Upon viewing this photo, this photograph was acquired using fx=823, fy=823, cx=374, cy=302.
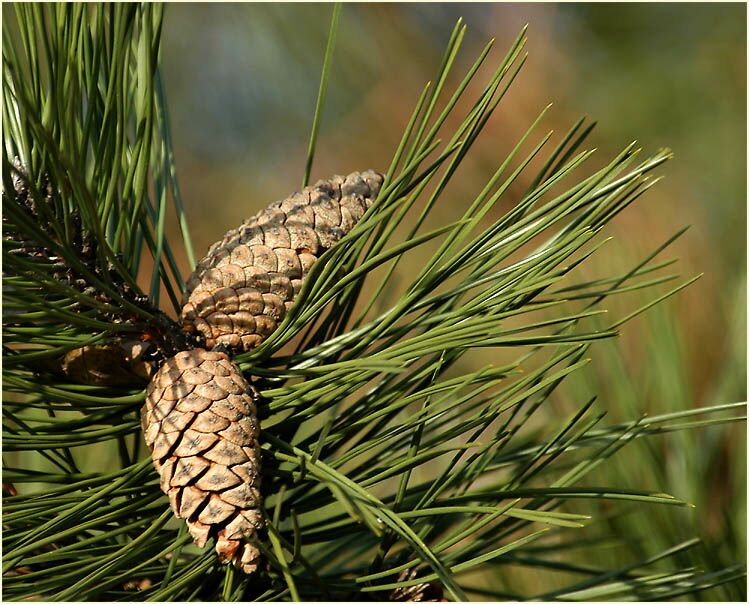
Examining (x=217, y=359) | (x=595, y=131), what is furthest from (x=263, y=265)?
(x=595, y=131)

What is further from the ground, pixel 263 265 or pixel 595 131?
pixel 595 131

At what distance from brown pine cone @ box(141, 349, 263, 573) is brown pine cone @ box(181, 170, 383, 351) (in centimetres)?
3

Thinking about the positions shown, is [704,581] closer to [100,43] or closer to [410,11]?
[100,43]

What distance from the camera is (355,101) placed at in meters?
1.34

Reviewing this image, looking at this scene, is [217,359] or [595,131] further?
[595,131]

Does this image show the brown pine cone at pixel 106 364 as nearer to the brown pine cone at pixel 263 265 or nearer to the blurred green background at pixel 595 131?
the brown pine cone at pixel 263 265

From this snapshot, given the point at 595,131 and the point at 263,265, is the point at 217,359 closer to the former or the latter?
the point at 263,265

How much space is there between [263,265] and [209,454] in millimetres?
94

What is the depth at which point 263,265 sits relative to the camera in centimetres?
39

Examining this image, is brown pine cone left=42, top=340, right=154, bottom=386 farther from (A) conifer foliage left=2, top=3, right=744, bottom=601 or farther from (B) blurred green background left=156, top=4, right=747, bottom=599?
(B) blurred green background left=156, top=4, right=747, bottom=599

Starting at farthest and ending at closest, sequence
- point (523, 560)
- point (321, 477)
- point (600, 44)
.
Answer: point (600, 44) < point (523, 560) < point (321, 477)

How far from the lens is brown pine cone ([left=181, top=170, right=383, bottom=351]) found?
1.25 ft

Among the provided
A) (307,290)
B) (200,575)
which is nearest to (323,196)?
(307,290)

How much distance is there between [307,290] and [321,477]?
0.08m
